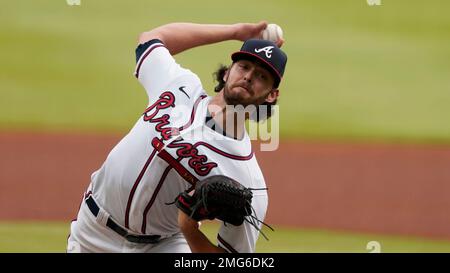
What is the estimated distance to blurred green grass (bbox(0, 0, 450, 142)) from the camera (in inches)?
288

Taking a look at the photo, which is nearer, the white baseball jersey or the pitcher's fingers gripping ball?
the pitcher's fingers gripping ball

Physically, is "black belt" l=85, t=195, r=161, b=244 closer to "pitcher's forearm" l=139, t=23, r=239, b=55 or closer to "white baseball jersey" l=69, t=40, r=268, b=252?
"white baseball jersey" l=69, t=40, r=268, b=252

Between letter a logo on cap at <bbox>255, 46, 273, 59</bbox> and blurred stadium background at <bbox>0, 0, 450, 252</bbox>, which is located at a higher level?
blurred stadium background at <bbox>0, 0, 450, 252</bbox>

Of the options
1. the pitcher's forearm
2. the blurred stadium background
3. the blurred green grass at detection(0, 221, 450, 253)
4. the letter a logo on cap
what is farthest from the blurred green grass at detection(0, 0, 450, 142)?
the letter a logo on cap

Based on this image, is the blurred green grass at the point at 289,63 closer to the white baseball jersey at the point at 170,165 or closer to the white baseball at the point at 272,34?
the white baseball at the point at 272,34

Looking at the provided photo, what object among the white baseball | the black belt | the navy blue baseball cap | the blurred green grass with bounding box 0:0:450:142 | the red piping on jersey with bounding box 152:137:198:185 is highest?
the blurred green grass with bounding box 0:0:450:142

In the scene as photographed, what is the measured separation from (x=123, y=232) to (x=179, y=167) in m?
0.50

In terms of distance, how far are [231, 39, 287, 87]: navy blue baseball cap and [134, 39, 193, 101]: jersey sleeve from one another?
35cm

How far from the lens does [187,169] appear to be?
11.2ft

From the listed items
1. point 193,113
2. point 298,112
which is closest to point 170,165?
point 193,113

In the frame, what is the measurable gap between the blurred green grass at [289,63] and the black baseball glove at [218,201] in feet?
12.8

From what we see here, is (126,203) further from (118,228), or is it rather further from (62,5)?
(62,5)
